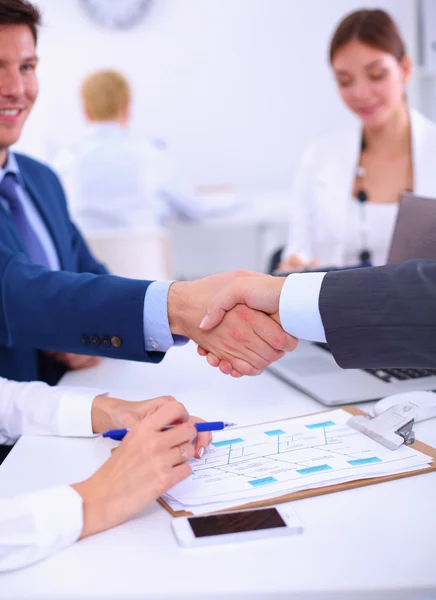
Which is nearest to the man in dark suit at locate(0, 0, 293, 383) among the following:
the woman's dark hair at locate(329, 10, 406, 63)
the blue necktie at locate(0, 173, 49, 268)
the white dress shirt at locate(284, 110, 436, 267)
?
the blue necktie at locate(0, 173, 49, 268)

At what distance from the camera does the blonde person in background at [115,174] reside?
13.3ft

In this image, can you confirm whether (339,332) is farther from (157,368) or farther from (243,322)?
(157,368)

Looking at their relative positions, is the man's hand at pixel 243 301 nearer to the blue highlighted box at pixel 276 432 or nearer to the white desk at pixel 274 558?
the blue highlighted box at pixel 276 432

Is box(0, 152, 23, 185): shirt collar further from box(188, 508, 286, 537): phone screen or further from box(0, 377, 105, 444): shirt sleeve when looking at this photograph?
box(188, 508, 286, 537): phone screen

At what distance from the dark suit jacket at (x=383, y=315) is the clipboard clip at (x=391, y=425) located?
0.25 ft

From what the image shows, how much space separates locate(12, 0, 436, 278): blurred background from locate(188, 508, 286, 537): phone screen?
14.2ft

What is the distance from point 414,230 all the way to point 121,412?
73 cm

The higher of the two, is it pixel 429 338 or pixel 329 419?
pixel 429 338

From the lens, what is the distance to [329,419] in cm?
115

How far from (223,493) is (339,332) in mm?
358

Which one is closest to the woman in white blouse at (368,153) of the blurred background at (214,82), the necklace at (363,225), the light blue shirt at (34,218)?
the necklace at (363,225)

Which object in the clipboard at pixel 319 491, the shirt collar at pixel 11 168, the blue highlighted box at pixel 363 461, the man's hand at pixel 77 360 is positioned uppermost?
the shirt collar at pixel 11 168

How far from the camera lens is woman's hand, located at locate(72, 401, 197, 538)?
84 centimetres

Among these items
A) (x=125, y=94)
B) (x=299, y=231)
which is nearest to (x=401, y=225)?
(x=299, y=231)
